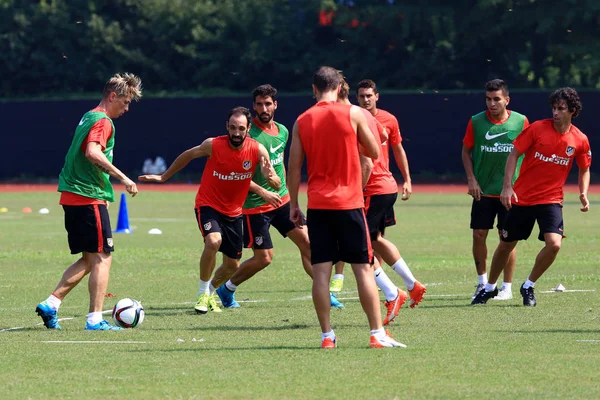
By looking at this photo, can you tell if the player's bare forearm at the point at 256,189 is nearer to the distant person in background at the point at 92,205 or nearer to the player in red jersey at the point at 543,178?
the distant person in background at the point at 92,205

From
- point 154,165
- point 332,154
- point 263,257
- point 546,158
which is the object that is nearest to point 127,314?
point 263,257

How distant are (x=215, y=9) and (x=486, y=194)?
1504 inches

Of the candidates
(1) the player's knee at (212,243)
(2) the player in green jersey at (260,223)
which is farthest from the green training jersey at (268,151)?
(1) the player's knee at (212,243)

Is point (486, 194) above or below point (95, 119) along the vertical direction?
below

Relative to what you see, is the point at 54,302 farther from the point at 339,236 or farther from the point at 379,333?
the point at 379,333

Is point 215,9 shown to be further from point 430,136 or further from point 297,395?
point 297,395

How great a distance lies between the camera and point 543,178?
446 inches

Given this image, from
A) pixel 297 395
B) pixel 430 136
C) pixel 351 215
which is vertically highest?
pixel 351 215

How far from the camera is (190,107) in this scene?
1622 inches

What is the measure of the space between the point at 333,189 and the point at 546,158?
3522 mm

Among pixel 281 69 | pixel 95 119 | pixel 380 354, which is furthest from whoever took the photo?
pixel 281 69

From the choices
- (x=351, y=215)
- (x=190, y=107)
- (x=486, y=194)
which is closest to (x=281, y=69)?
(x=190, y=107)

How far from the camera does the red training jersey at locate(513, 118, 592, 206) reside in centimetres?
1122

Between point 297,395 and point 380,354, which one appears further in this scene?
point 380,354
